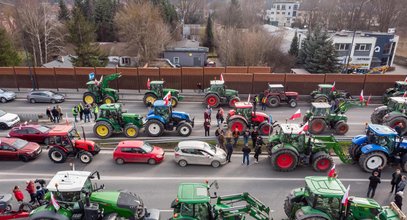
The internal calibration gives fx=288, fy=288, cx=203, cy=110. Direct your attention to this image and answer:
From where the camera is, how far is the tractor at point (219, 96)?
22562 mm

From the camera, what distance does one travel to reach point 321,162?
43.0ft

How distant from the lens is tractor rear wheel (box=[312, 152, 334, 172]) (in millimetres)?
12969

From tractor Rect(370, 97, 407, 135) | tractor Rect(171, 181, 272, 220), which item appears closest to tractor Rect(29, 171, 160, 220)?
tractor Rect(171, 181, 272, 220)

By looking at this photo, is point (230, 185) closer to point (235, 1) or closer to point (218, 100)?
point (218, 100)

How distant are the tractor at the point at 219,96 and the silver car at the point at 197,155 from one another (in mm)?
8791

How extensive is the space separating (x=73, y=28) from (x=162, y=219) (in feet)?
108

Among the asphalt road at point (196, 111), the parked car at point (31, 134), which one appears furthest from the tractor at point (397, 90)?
the parked car at point (31, 134)

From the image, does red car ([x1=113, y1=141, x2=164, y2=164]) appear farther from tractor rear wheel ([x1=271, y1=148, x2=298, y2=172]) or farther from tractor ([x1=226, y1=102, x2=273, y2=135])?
tractor rear wheel ([x1=271, y1=148, x2=298, y2=172])

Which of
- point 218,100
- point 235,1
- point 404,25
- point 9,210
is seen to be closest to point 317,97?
point 218,100

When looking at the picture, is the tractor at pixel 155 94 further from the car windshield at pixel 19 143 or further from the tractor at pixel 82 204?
the tractor at pixel 82 204

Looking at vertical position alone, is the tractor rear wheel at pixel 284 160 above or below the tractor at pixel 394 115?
below

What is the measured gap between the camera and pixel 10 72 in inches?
1071

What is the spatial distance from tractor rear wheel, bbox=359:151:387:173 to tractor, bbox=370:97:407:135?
4.94 metres

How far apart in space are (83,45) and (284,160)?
30.4m
